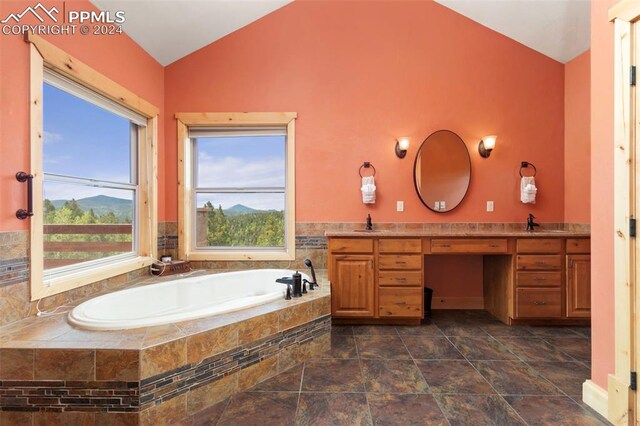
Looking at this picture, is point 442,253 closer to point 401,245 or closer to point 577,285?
point 401,245

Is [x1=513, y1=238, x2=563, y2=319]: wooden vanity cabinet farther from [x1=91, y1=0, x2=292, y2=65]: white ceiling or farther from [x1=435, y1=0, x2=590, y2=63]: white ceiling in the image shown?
[x1=91, y1=0, x2=292, y2=65]: white ceiling

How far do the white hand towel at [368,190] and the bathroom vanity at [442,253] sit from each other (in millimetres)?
539

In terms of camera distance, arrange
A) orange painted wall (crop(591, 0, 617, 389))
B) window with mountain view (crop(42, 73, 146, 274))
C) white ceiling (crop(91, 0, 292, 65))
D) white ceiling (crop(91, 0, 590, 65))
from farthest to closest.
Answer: white ceiling (crop(91, 0, 590, 65))
white ceiling (crop(91, 0, 292, 65))
window with mountain view (crop(42, 73, 146, 274))
orange painted wall (crop(591, 0, 617, 389))

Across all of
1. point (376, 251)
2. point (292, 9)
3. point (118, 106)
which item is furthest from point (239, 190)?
point (292, 9)

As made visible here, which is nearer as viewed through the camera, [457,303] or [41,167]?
[41,167]

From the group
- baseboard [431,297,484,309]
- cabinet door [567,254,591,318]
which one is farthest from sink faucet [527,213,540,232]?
baseboard [431,297,484,309]

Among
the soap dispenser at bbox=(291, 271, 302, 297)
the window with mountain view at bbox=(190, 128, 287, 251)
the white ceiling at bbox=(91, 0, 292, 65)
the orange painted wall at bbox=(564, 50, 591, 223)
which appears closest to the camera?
the soap dispenser at bbox=(291, 271, 302, 297)

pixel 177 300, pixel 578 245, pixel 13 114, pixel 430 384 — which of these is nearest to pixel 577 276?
pixel 578 245

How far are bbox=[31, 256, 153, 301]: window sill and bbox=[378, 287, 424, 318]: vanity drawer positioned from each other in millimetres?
2409

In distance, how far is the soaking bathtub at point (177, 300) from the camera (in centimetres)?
165

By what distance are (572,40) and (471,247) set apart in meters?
2.52

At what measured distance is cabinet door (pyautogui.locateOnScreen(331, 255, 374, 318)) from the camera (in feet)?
9.05

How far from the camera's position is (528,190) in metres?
3.13

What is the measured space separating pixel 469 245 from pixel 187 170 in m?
3.16
